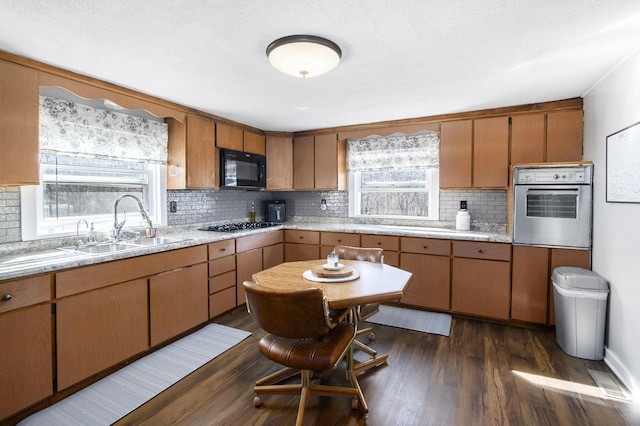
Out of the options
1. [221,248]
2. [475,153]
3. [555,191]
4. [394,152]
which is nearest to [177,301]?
[221,248]

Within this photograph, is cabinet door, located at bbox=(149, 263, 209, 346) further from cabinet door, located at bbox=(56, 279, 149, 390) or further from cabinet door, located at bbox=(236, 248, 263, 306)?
cabinet door, located at bbox=(236, 248, 263, 306)

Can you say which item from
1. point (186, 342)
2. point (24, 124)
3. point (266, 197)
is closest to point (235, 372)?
point (186, 342)

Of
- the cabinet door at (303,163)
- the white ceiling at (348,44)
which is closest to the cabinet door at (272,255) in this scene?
the cabinet door at (303,163)

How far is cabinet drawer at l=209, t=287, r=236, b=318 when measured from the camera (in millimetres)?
3245

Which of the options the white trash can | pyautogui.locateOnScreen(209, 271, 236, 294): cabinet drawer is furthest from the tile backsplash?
the white trash can

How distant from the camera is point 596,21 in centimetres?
172

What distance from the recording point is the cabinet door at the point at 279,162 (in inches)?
182

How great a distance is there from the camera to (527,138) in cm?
329

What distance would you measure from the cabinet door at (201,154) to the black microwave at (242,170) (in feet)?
0.36

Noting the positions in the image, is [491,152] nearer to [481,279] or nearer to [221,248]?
[481,279]

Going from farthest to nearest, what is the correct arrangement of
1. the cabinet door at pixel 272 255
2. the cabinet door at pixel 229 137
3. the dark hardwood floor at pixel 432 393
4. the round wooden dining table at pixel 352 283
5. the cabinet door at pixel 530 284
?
the cabinet door at pixel 272 255, the cabinet door at pixel 229 137, the cabinet door at pixel 530 284, the dark hardwood floor at pixel 432 393, the round wooden dining table at pixel 352 283

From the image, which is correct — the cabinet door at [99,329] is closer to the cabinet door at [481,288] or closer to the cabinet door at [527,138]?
the cabinet door at [481,288]

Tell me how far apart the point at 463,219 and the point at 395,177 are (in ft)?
3.49

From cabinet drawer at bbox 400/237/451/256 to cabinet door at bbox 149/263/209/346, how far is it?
2150 millimetres
